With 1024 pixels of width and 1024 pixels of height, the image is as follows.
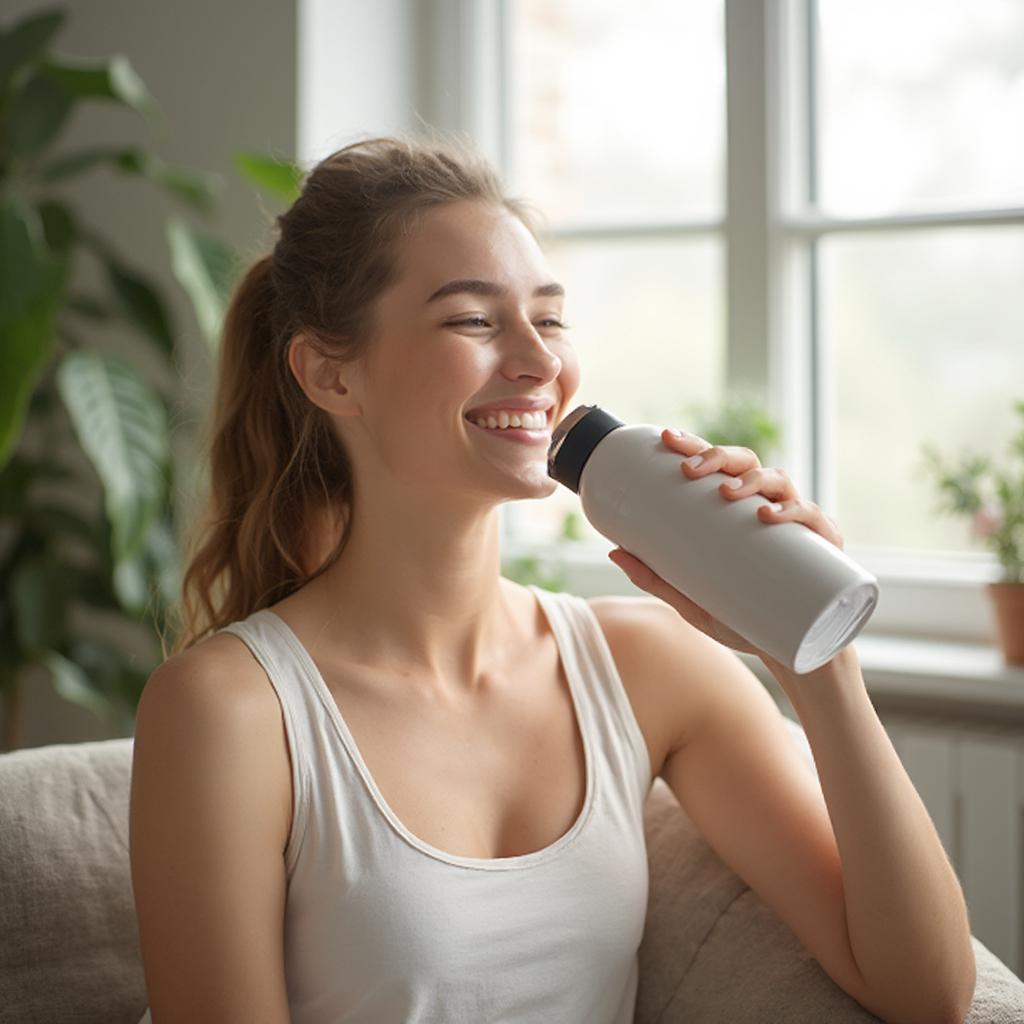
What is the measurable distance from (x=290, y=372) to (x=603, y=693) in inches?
18.0

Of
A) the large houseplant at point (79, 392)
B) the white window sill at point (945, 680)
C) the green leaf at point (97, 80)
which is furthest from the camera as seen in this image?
the green leaf at point (97, 80)

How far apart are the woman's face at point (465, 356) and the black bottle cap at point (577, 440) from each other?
0.15 meters

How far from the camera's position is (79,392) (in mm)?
2227

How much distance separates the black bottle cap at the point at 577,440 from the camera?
1007mm

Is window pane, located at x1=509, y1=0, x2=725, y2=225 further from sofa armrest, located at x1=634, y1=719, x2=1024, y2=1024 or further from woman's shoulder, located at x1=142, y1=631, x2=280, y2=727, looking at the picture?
woman's shoulder, located at x1=142, y1=631, x2=280, y2=727

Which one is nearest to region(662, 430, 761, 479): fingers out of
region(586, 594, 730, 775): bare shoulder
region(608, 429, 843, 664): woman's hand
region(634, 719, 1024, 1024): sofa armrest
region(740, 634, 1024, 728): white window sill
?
region(608, 429, 843, 664): woman's hand

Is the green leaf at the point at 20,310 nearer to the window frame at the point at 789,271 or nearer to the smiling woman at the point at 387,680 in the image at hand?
the smiling woman at the point at 387,680

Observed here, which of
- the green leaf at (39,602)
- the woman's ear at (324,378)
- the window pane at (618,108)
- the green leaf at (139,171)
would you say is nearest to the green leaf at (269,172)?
the green leaf at (139,171)

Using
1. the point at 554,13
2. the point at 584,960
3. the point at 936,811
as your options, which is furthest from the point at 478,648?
the point at 554,13

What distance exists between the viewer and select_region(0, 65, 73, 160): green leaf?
2346 mm

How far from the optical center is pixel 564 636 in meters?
1.40

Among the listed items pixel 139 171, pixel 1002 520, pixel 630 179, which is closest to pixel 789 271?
pixel 630 179

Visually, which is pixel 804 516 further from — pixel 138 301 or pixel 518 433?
pixel 138 301

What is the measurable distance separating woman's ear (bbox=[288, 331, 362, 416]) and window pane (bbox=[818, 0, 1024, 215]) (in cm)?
145
